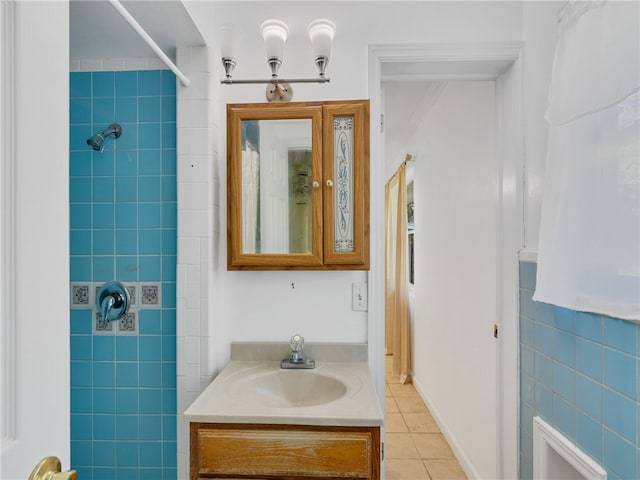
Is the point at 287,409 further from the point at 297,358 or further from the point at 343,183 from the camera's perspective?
the point at 343,183

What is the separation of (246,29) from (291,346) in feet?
4.49

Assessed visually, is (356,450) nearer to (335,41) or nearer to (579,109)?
(579,109)

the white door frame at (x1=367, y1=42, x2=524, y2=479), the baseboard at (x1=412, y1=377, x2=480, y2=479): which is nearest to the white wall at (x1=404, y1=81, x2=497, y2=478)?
the baseboard at (x1=412, y1=377, x2=480, y2=479)

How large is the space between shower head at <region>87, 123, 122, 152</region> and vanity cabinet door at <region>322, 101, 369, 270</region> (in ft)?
2.83

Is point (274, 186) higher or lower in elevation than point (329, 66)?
lower

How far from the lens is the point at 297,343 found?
155 cm

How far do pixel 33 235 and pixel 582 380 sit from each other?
4.92 feet

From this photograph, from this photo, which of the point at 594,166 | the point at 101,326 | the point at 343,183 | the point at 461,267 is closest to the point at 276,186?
the point at 343,183

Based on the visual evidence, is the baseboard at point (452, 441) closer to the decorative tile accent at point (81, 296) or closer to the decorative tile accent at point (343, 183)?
the decorative tile accent at point (343, 183)

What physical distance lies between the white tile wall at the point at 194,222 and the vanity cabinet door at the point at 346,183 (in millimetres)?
481

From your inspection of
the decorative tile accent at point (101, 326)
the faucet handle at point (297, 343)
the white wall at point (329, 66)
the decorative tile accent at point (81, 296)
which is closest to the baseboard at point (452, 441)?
the white wall at point (329, 66)

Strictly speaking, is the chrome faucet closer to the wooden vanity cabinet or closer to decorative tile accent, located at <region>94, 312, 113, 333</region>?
the wooden vanity cabinet

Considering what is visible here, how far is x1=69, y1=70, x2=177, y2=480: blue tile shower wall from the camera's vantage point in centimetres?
159

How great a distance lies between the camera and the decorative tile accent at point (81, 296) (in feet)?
5.29
